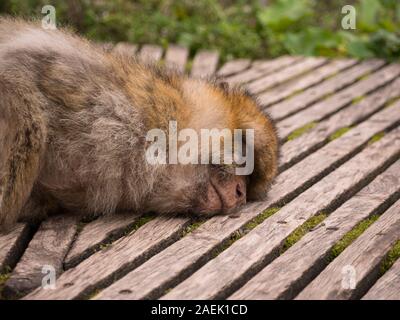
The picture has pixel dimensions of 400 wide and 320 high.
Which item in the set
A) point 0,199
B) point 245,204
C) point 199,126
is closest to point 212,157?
point 199,126

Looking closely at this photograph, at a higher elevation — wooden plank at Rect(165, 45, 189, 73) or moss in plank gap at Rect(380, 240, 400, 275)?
wooden plank at Rect(165, 45, 189, 73)

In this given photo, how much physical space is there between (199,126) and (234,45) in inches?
194

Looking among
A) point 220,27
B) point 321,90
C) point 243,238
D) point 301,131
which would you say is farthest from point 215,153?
point 220,27

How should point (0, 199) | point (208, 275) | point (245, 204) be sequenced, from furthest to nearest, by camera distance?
point (245, 204) < point (0, 199) < point (208, 275)

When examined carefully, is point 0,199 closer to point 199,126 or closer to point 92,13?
point 199,126

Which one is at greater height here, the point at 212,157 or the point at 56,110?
the point at 56,110

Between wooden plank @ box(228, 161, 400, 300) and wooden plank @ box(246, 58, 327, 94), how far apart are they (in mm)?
2473

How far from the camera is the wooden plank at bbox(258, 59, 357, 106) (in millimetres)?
7047

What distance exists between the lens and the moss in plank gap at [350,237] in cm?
394

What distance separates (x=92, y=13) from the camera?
9.13m

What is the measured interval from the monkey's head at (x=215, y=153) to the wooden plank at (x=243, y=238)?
0.16m

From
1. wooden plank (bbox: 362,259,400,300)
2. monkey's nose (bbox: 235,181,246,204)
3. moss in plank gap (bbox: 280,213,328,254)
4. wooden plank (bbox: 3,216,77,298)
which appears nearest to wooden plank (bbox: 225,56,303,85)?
monkey's nose (bbox: 235,181,246,204)

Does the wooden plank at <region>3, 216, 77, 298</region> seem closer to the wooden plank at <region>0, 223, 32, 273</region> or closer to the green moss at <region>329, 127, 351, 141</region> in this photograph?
the wooden plank at <region>0, 223, 32, 273</region>

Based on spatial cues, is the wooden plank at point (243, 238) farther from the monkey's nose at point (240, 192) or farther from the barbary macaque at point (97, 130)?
the barbary macaque at point (97, 130)
